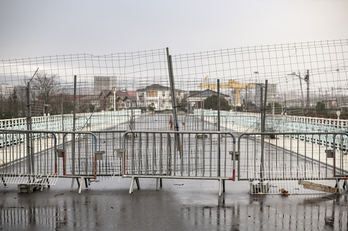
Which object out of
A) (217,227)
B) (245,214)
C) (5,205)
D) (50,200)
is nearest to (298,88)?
(245,214)

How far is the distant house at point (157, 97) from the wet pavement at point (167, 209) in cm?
362

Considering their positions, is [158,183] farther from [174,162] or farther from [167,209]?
[167,209]

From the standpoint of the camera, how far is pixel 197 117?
540 inches

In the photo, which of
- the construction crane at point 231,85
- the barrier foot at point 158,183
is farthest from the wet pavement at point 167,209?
the construction crane at point 231,85

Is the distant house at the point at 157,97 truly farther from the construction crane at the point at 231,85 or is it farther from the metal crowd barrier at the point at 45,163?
the metal crowd barrier at the point at 45,163

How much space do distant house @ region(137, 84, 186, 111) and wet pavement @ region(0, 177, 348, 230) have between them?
3.62 metres

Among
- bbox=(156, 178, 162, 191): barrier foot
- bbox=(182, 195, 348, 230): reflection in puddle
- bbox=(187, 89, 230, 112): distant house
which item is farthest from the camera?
bbox=(187, 89, 230, 112): distant house

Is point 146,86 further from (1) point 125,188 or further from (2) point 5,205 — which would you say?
(2) point 5,205

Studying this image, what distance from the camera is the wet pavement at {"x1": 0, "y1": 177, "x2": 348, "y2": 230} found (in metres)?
5.49

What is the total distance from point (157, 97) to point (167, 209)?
6.05m

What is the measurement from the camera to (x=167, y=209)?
6340 mm

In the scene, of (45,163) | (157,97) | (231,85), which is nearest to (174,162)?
(45,163)

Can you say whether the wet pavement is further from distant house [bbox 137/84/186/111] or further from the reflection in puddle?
distant house [bbox 137/84/186/111]

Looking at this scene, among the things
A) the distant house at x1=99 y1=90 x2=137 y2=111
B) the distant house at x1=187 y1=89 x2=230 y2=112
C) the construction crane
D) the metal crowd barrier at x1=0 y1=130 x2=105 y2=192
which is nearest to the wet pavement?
the metal crowd barrier at x1=0 y1=130 x2=105 y2=192
